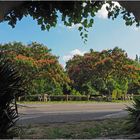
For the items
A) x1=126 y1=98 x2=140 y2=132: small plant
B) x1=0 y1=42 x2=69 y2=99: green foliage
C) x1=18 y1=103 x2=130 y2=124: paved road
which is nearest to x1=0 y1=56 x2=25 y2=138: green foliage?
x1=18 y1=103 x2=130 y2=124: paved road

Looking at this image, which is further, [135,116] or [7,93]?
[135,116]

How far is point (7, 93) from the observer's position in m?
9.31

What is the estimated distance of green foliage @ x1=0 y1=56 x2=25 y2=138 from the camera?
9.25m

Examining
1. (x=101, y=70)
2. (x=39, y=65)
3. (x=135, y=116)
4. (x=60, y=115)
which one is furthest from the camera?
(x=101, y=70)

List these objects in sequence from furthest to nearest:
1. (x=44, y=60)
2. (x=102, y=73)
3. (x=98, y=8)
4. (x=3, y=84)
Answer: (x=102, y=73)
(x=44, y=60)
(x=98, y=8)
(x=3, y=84)

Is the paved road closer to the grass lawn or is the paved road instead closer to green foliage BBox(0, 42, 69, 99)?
the grass lawn

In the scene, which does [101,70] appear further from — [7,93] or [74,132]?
[7,93]

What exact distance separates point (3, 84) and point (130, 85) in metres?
49.4

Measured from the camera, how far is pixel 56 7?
35.1 ft

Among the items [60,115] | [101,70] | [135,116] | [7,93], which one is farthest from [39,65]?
[7,93]

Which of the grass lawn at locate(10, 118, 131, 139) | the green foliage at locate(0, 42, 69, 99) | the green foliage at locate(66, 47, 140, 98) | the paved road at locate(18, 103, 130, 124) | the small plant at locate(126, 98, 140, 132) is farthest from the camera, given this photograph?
the green foliage at locate(66, 47, 140, 98)

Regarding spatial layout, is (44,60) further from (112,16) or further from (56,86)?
(112,16)

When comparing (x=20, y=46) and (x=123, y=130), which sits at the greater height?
(x=20, y=46)

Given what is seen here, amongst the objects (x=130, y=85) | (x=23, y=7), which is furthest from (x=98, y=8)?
(x=130, y=85)
